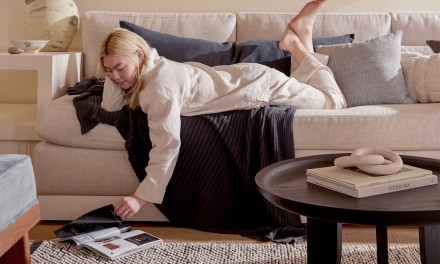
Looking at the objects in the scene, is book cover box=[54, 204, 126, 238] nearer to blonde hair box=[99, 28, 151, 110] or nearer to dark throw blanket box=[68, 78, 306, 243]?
dark throw blanket box=[68, 78, 306, 243]

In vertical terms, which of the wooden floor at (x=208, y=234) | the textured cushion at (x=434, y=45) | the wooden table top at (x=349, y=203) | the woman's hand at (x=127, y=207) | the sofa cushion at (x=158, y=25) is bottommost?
the wooden floor at (x=208, y=234)

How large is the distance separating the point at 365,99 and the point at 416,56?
0.35 meters

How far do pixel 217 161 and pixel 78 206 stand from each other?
22.2 inches

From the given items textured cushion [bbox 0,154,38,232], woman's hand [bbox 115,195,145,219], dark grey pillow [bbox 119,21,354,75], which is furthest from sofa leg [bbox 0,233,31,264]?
dark grey pillow [bbox 119,21,354,75]

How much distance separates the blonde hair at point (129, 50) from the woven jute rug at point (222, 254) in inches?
22.8

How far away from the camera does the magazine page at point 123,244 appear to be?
2186mm

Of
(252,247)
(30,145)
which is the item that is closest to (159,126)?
(252,247)

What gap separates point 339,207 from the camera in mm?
1471

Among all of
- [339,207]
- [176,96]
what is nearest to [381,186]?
[339,207]

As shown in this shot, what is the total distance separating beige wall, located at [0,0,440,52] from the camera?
3562 millimetres

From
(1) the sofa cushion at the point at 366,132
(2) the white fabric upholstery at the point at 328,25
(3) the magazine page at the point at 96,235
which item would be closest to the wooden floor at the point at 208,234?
(3) the magazine page at the point at 96,235

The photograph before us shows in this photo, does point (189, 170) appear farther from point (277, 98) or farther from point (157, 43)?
point (157, 43)

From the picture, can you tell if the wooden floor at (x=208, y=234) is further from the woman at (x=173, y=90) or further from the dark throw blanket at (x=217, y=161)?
the woman at (x=173, y=90)

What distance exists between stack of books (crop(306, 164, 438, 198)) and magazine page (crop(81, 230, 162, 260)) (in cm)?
76
